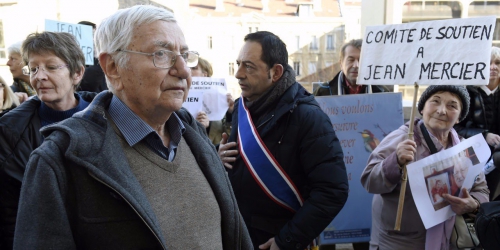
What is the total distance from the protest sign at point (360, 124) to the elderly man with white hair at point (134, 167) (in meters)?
2.14

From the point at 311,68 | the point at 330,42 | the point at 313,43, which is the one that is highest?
the point at 330,42

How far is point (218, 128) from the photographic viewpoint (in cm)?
449

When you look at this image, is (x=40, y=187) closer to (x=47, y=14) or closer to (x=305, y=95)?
(x=305, y=95)

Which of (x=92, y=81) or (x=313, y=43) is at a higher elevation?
(x=92, y=81)

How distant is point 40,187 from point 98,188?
149mm

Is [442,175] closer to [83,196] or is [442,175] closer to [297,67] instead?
[83,196]

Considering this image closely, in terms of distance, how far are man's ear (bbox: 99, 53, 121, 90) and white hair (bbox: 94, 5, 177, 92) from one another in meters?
0.02

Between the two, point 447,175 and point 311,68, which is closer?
Answer: point 447,175

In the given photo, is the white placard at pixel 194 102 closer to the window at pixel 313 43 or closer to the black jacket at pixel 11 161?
the black jacket at pixel 11 161

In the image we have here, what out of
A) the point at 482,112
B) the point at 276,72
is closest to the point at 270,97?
the point at 276,72

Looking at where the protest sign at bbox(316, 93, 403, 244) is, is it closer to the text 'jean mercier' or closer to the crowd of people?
the crowd of people

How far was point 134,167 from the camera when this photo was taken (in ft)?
4.35

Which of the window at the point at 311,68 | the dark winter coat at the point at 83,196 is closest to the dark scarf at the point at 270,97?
the dark winter coat at the point at 83,196

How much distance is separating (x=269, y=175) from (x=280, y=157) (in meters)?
0.12
